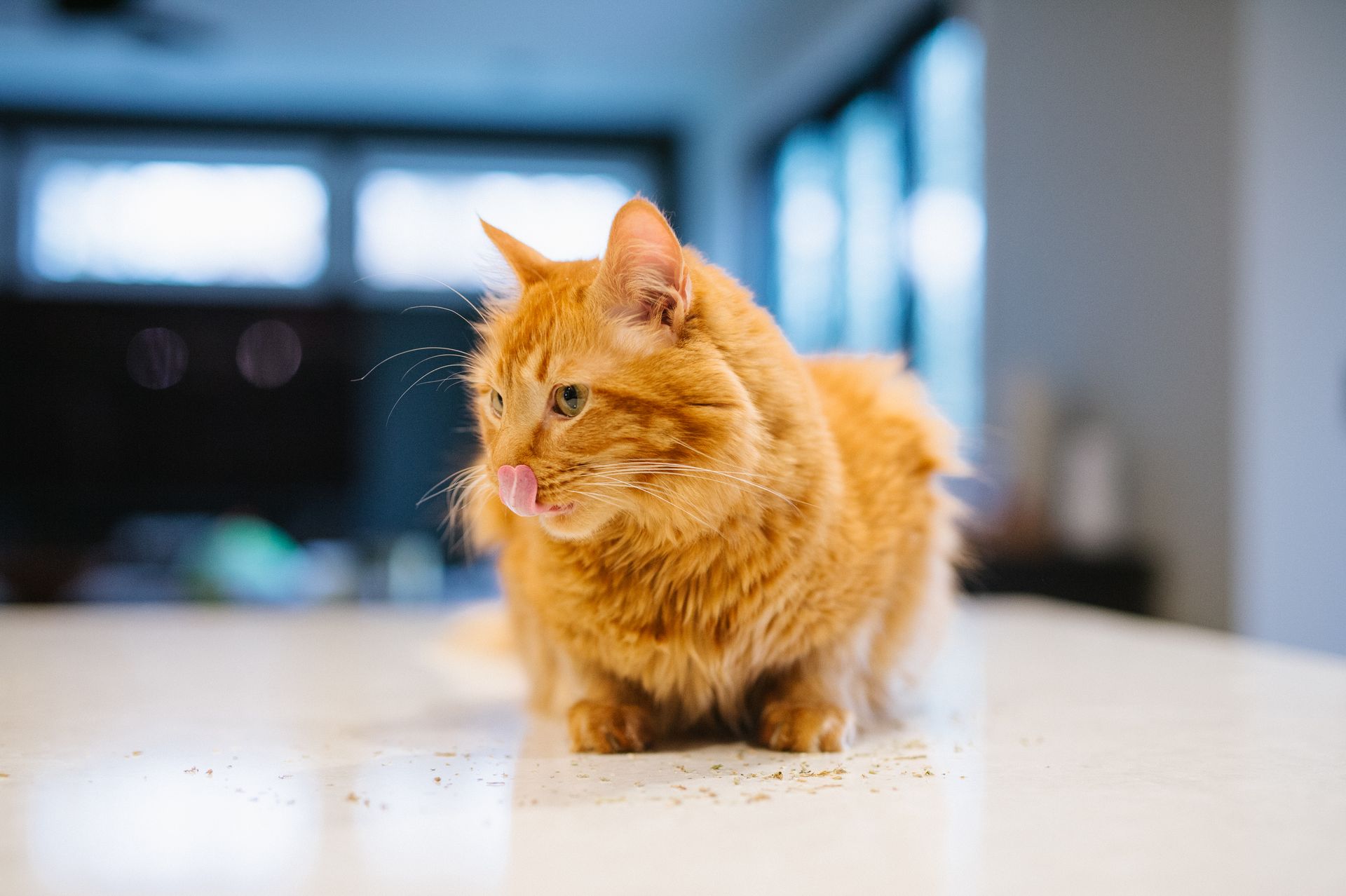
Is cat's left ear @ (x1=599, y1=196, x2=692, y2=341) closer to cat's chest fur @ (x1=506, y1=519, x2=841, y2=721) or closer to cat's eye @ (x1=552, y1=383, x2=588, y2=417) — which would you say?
cat's eye @ (x1=552, y1=383, x2=588, y2=417)

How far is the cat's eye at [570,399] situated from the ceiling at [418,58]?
13.1ft

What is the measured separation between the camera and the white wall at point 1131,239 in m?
2.58

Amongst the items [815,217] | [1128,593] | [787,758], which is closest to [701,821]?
[787,758]

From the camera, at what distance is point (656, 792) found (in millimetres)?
809

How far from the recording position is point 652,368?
3.08 feet

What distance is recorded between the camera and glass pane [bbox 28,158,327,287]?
6.99 m

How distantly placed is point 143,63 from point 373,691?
251 inches

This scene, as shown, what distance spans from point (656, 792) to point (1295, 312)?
2.28 metres

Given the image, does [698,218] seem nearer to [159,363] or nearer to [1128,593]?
[159,363]

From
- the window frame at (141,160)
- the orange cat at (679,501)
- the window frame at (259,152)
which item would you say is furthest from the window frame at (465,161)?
the orange cat at (679,501)

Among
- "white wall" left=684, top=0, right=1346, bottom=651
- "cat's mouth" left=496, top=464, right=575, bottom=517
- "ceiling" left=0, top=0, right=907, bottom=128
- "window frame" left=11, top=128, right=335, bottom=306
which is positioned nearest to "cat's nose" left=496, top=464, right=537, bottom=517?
"cat's mouth" left=496, top=464, right=575, bottom=517

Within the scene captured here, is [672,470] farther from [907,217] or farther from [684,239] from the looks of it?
[907,217]

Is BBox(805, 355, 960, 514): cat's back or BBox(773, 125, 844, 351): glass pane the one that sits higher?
BBox(773, 125, 844, 351): glass pane

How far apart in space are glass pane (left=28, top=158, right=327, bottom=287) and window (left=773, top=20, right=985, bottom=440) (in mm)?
3682
